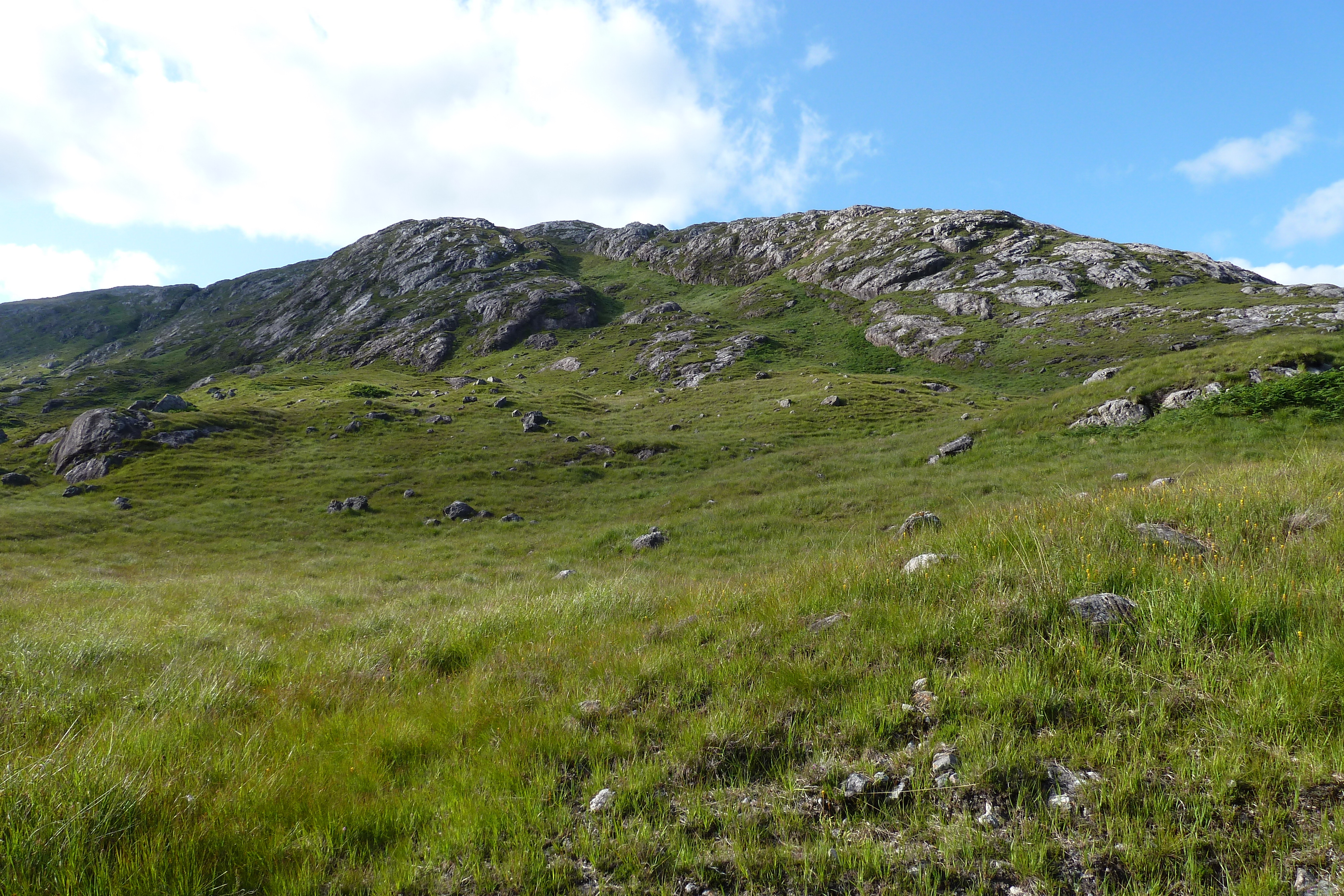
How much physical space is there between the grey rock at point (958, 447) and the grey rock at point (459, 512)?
27.6 metres

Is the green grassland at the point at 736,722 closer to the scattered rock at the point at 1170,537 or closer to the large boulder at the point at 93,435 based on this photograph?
the scattered rock at the point at 1170,537

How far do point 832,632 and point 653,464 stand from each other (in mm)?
35892

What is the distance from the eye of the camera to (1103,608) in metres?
5.01

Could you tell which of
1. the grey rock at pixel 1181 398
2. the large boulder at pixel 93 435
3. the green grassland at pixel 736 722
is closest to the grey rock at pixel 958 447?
the grey rock at pixel 1181 398

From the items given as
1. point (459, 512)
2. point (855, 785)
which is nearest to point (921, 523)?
point (855, 785)

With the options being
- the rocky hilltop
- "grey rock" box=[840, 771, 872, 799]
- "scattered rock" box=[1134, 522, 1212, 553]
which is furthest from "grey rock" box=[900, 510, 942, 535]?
the rocky hilltop

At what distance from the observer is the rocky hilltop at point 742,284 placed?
99.1 m

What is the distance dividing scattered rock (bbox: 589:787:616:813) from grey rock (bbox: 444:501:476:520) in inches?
1231

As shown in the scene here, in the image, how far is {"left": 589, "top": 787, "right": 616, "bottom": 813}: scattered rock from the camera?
12.0ft

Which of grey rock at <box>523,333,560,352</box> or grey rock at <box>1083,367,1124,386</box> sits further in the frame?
grey rock at <box>523,333,560,352</box>

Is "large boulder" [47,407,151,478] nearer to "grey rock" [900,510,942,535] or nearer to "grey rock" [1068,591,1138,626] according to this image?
"grey rock" [900,510,942,535]

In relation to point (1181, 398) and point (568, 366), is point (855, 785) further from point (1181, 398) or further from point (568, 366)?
point (568, 366)

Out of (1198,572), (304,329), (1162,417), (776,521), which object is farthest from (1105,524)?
(304,329)

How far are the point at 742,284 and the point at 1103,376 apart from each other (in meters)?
134
